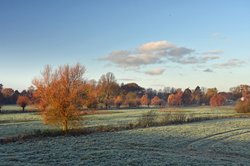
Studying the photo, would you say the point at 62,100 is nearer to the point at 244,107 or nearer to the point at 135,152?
the point at 135,152

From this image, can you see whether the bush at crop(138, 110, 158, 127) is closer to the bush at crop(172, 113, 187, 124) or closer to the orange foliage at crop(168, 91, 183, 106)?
the bush at crop(172, 113, 187, 124)

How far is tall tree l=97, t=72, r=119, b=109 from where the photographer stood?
14712 centimetres

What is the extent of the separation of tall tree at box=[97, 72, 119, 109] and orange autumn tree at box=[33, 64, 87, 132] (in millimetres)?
93071

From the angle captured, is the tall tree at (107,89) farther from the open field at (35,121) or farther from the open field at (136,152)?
the open field at (136,152)

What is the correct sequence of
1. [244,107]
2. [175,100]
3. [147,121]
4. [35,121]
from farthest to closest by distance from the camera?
[175,100] → [244,107] → [35,121] → [147,121]

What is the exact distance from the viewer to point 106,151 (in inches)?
1162

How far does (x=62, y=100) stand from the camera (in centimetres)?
4594

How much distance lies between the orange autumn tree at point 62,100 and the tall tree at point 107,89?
9307cm

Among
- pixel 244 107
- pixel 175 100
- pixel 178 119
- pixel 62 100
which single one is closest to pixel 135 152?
pixel 62 100

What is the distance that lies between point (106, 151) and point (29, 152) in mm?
6939

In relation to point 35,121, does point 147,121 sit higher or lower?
higher

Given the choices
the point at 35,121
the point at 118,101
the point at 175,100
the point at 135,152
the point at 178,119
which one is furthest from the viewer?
the point at 175,100

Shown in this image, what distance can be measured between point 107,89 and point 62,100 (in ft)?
379

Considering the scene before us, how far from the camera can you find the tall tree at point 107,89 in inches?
5792
